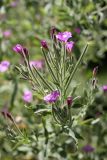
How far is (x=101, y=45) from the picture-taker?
141 inches

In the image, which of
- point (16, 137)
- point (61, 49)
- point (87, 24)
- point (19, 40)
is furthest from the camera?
point (19, 40)

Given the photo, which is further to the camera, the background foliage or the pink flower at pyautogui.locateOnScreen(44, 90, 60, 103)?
the background foliage

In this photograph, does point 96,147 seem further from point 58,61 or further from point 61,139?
point 58,61

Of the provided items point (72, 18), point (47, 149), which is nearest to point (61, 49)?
point (47, 149)

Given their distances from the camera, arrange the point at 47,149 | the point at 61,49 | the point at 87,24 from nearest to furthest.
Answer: the point at 61,49
the point at 47,149
the point at 87,24

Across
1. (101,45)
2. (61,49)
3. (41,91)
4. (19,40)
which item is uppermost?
(19,40)

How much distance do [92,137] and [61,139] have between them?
384mm

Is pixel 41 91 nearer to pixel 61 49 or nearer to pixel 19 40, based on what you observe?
pixel 61 49

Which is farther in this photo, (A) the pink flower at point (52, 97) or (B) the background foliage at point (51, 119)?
(B) the background foliage at point (51, 119)

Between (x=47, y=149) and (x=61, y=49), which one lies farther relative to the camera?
(x=47, y=149)

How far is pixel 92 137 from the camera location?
11.0 ft

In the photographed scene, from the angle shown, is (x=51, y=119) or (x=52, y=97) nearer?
(x=52, y=97)

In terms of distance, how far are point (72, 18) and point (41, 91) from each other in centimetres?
116

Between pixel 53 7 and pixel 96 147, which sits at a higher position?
pixel 53 7
